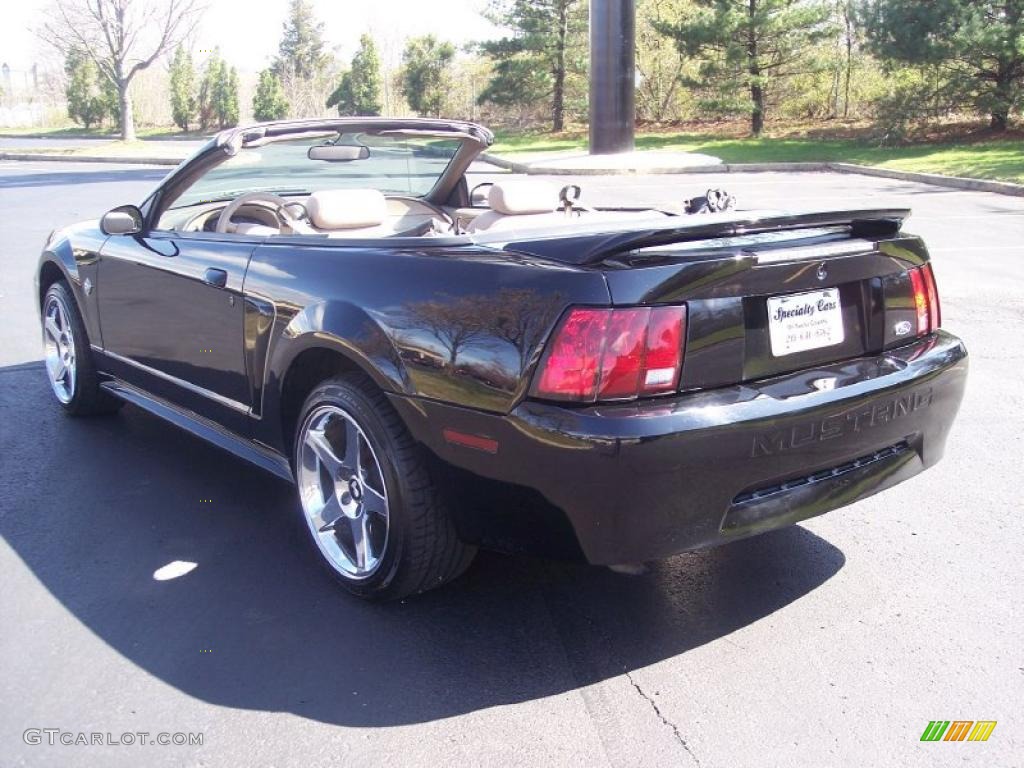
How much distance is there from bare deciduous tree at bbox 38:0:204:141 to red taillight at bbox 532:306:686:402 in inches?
1204

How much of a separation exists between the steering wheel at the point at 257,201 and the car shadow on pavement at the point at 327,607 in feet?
3.83

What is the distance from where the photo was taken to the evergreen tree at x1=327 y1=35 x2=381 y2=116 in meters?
43.6

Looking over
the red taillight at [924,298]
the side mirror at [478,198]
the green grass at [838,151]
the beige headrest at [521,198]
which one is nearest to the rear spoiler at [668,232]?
the red taillight at [924,298]

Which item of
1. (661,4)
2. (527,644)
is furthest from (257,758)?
(661,4)

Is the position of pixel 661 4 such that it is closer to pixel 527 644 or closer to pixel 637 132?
pixel 637 132

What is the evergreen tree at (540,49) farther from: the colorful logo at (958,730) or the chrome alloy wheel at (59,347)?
the colorful logo at (958,730)

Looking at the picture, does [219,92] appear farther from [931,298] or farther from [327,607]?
[931,298]

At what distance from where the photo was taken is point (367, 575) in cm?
336

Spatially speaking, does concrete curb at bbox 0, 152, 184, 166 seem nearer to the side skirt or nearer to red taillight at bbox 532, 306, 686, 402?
the side skirt

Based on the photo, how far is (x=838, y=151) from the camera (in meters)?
24.8

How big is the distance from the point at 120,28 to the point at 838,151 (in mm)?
20513

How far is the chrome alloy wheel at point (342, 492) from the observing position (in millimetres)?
3371

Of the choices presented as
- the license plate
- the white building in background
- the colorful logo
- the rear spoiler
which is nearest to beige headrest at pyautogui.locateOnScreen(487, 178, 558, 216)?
the rear spoiler

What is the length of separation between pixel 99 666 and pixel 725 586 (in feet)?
6.69
